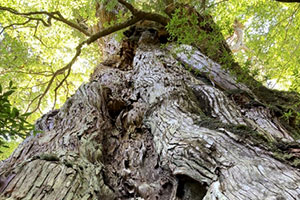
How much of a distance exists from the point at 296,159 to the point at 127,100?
2.44 m

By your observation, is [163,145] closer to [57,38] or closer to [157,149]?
[157,149]

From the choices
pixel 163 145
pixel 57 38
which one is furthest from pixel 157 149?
pixel 57 38

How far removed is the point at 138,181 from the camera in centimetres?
208

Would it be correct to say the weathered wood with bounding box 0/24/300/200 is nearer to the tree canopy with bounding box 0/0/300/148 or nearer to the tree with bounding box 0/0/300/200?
the tree with bounding box 0/0/300/200

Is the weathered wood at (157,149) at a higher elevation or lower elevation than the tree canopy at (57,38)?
lower

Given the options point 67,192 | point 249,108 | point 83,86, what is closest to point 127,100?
point 83,86

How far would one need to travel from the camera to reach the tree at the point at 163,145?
4.77 feet

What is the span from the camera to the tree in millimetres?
1455

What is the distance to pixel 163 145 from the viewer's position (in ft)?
6.79

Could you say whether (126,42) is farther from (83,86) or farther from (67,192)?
(67,192)

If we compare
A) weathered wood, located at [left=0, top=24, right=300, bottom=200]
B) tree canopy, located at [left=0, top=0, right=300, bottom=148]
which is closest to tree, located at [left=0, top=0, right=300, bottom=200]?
weathered wood, located at [left=0, top=24, right=300, bottom=200]

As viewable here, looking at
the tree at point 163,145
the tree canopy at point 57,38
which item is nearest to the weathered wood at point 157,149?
the tree at point 163,145

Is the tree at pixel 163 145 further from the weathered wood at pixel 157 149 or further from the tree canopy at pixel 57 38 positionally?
the tree canopy at pixel 57 38

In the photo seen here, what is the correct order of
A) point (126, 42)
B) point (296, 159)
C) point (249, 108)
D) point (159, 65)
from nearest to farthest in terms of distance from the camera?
point (296, 159) < point (249, 108) < point (159, 65) < point (126, 42)
